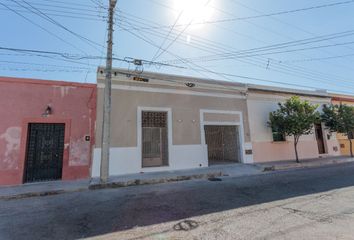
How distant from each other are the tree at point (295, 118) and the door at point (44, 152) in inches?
486

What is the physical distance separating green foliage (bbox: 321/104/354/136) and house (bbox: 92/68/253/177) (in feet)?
22.8

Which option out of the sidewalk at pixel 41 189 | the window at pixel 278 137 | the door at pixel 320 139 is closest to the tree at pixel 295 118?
the window at pixel 278 137

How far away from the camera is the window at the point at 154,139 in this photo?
11219mm

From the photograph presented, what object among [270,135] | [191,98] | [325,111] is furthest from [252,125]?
[325,111]

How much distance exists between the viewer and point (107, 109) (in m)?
8.60

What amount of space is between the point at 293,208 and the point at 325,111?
13.3 metres

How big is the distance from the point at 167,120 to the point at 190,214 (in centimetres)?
688

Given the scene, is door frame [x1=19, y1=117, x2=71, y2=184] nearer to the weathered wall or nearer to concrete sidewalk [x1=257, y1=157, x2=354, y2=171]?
the weathered wall

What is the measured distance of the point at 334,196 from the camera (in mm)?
5840

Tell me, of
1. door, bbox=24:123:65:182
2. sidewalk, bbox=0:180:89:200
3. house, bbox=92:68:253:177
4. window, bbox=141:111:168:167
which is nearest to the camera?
sidewalk, bbox=0:180:89:200

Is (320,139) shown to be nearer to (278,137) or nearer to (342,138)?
(342,138)

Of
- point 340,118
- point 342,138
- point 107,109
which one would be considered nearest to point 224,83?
point 107,109

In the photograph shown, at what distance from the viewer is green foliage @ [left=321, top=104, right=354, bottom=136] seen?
14094mm

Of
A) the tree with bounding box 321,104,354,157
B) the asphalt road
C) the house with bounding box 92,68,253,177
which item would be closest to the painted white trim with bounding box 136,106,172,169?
the house with bounding box 92,68,253,177
